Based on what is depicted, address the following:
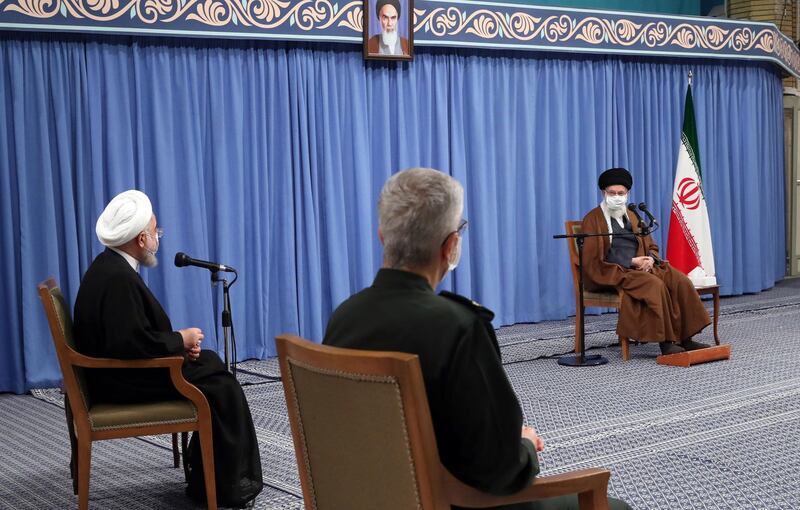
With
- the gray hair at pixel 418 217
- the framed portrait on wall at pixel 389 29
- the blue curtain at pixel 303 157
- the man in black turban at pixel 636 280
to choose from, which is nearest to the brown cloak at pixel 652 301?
the man in black turban at pixel 636 280

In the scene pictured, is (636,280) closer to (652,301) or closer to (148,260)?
(652,301)


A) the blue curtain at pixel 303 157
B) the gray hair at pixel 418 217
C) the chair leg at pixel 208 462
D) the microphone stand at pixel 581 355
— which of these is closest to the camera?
the gray hair at pixel 418 217

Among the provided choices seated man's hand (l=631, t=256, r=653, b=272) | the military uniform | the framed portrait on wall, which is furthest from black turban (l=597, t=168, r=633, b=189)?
the military uniform

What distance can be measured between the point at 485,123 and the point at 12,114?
3610 mm

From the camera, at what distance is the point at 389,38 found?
725 centimetres

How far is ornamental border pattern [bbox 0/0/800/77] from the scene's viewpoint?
611 cm

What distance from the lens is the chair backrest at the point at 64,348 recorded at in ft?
11.2

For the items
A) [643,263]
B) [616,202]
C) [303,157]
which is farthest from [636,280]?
[303,157]

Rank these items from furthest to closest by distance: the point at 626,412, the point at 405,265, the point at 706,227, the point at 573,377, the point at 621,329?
the point at 706,227 → the point at 621,329 → the point at 573,377 → the point at 626,412 → the point at 405,265

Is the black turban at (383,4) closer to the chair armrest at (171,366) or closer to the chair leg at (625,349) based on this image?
the chair leg at (625,349)

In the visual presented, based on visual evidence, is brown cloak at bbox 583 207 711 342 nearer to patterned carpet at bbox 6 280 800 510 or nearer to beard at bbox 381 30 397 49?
patterned carpet at bbox 6 280 800 510

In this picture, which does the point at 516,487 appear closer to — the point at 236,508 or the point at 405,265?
the point at 405,265

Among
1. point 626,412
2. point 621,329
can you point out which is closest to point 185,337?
point 626,412

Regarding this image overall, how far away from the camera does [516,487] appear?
6.49 feet
